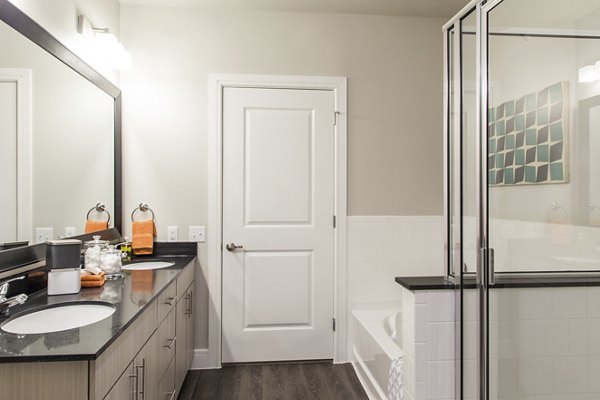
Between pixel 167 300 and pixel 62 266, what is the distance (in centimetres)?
51

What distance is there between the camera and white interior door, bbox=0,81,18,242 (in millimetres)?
1503

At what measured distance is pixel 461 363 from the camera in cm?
155

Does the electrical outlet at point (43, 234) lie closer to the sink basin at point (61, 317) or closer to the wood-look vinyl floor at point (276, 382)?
the sink basin at point (61, 317)

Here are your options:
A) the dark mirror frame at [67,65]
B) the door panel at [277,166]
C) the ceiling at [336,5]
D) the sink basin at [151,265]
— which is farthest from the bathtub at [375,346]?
the ceiling at [336,5]

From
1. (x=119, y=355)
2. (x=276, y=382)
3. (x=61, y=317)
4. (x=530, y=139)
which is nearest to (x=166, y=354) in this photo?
(x=61, y=317)

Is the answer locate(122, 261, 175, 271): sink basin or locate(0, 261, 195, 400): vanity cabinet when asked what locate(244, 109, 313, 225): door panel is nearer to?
locate(122, 261, 175, 271): sink basin

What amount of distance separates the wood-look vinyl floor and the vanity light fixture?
2198 millimetres

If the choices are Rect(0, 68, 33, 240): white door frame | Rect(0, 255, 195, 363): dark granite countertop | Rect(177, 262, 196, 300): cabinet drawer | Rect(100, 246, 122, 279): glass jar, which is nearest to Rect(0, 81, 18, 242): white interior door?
Rect(0, 68, 33, 240): white door frame

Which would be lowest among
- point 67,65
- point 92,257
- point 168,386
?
point 168,386

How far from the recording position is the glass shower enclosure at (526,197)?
1171 mm

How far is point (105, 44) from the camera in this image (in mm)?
2328

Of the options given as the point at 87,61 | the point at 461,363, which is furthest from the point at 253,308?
the point at 87,61

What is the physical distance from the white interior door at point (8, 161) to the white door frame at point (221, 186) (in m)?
1.29

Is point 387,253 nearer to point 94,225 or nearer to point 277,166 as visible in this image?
point 277,166
